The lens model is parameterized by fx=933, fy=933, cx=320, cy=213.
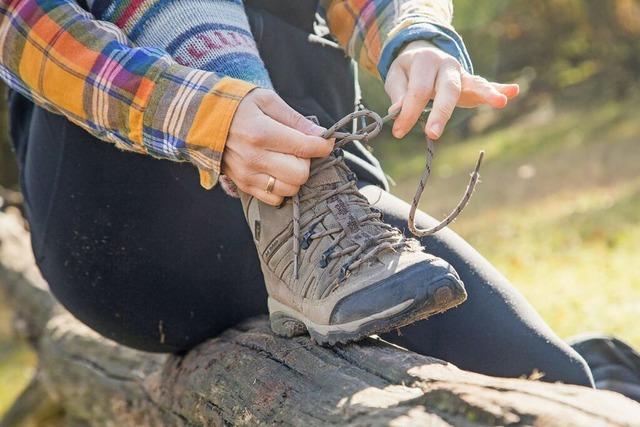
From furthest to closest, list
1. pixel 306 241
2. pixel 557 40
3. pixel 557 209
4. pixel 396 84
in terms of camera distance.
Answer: pixel 557 40 < pixel 557 209 < pixel 396 84 < pixel 306 241

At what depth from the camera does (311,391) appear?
120cm

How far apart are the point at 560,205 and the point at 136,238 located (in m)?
4.48

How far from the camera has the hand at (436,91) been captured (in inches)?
51.0

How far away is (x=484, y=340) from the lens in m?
1.49

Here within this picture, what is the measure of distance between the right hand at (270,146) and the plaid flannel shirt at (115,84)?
0.05 ft

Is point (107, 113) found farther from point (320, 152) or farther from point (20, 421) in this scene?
point (20, 421)

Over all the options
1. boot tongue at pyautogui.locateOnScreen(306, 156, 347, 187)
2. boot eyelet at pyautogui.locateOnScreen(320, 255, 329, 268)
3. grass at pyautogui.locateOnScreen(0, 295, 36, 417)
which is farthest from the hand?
grass at pyautogui.locateOnScreen(0, 295, 36, 417)

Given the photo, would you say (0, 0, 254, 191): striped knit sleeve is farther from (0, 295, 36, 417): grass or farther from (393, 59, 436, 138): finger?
(0, 295, 36, 417): grass

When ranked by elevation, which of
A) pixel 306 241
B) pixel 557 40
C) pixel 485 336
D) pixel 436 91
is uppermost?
pixel 436 91

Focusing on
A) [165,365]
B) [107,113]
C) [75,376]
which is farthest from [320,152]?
[75,376]

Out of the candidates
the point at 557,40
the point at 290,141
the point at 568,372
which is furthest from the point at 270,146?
the point at 557,40

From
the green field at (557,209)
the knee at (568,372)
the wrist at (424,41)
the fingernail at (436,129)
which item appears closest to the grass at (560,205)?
the green field at (557,209)

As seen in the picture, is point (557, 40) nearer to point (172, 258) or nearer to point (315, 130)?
point (172, 258)

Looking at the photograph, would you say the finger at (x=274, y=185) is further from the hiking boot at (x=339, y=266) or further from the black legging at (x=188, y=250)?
the black legging at (x=188, y=250)
